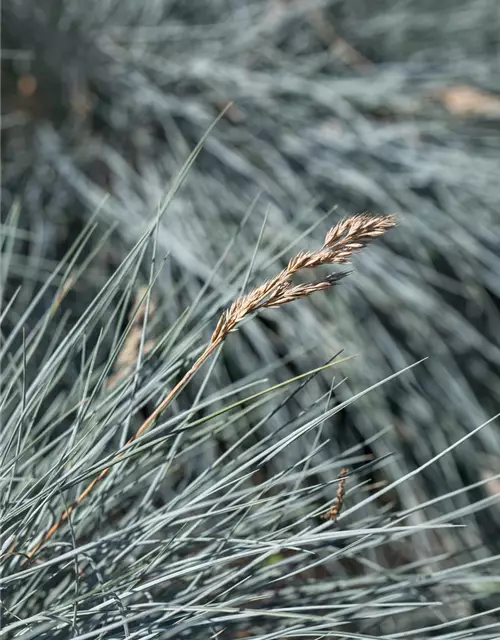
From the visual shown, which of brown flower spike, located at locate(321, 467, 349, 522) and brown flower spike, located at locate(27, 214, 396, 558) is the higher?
brown flower spike, located at locate(27, 214, 396, 558)

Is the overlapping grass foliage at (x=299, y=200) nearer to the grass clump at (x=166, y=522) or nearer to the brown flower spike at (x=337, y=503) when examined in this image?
the grass clump at (x=166, y=522)

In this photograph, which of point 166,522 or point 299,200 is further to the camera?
point 299,200

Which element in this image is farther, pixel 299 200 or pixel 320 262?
pixel 299 200

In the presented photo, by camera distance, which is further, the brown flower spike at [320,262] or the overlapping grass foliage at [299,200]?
the overlapping grass foliage at [299,200]

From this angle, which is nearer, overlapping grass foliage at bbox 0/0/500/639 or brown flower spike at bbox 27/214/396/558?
brown flower spike at bbox 27/214/396/558

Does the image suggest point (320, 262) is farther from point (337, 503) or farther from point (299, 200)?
point (299, 200)

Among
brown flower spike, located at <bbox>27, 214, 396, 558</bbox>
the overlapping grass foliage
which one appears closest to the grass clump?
brown flower spike, located at <bbox>27, 214, 396, 558</bbox>

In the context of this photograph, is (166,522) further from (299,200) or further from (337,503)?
(299,200)

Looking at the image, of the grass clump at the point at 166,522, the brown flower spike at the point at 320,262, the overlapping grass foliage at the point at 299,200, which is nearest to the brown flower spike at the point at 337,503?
the grass clump at the point at 166,522

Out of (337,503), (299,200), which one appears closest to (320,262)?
(337,503)

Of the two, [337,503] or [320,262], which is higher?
[320,262]

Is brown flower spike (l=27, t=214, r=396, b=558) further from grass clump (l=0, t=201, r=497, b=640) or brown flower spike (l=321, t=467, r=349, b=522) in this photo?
brown flower spike (l=321, t=467, r=349, b=522)
